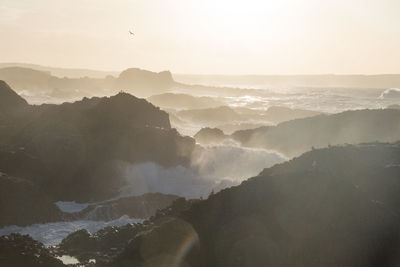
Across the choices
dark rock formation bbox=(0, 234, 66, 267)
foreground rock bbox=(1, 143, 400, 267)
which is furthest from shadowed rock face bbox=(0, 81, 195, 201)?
foreground rock bbox=(1, 143, 400, 267)

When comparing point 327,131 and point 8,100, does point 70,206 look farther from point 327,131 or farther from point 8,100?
point 327,131

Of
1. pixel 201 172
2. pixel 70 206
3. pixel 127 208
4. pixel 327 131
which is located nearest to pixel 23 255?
pixel 127 208

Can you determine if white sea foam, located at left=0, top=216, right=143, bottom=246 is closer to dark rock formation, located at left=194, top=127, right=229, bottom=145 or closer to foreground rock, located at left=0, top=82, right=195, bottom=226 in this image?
foreground rock, located at left=0, top=82, right=195, bottom=226

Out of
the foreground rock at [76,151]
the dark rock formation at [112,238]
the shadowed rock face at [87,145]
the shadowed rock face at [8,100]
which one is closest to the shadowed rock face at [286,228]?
the dark rock formation at [112,238]

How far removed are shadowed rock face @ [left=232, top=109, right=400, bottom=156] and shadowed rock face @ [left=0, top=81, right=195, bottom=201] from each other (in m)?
20.6

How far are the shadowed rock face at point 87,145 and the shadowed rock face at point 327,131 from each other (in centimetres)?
2058

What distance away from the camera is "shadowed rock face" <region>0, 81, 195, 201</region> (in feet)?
183

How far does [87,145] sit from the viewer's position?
61.8 m

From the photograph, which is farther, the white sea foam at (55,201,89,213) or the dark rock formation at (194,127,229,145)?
the dark rock formation at (194,127,229,145)

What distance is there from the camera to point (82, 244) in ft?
119

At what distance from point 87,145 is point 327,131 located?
4290 cm

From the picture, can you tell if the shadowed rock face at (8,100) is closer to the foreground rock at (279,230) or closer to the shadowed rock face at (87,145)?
the shadowed rock face at (87,145)

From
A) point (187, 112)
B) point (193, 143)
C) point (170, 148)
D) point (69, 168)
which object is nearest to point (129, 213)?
point (69, 168)

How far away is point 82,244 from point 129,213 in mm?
12569
